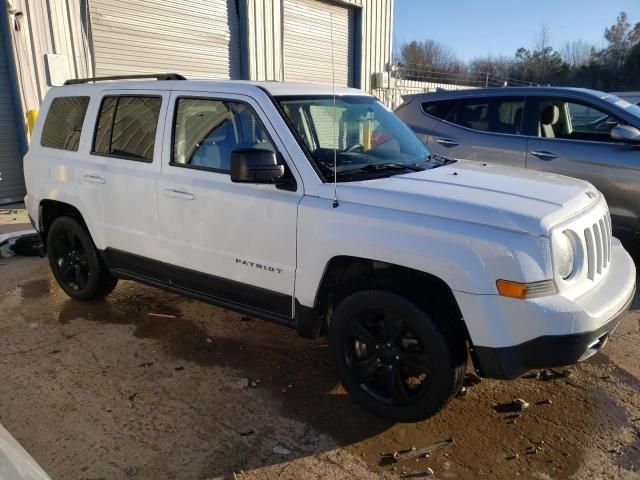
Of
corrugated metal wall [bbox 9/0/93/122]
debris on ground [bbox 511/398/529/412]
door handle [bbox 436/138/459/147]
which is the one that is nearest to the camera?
debris on ground [bbox 511/398/529/412]

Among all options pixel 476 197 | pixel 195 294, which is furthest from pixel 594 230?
pixel 195 294

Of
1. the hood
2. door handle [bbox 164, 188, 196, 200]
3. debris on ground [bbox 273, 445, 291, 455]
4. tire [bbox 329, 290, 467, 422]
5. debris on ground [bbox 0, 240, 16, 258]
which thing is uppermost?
the hood

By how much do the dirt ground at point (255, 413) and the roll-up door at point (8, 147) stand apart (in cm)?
529

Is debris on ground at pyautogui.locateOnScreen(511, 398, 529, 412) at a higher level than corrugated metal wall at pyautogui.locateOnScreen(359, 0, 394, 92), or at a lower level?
lower

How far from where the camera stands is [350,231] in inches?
118

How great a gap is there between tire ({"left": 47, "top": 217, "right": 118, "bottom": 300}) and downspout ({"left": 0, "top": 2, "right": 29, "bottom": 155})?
4607 mm

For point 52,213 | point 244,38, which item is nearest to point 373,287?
point 52,213

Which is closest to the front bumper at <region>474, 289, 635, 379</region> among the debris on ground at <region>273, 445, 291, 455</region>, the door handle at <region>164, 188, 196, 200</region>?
the debris on ground at <region>273, 445, 291, 455</region>

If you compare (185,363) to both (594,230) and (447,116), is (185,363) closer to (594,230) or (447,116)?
(594,230)

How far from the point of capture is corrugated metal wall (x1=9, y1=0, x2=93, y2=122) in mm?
8164

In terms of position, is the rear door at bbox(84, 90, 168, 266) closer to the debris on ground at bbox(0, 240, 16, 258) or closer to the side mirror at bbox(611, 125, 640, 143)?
the debris on ground at bbox(0, 240, 16, 258)

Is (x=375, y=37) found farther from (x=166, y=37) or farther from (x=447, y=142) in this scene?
(x=447, y=142)

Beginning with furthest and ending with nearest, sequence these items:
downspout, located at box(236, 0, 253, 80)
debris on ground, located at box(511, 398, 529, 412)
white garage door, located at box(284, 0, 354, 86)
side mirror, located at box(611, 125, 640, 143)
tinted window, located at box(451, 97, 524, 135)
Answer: white garage door, located at box(284, 0, 354, 86)
downspout, located at box(236, 0, 253, 80)
tinted window, located at box(451, 97, 524, 135)
side mirror, located at box(611, 125, 640, 143)
debris on ground, located at box(511, 398, 529, 412)

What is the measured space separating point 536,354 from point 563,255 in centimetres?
51
